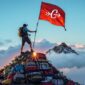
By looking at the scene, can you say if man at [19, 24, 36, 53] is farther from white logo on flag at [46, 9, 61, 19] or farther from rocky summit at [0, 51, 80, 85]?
white logo on flag at [46, 9, 61, 19]

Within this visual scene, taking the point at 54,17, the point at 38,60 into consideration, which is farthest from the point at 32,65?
the point at 54,17

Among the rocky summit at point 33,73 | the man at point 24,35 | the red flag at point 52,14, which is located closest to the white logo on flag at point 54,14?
→ the red flag at point 52,14

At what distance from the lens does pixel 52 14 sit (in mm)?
68125

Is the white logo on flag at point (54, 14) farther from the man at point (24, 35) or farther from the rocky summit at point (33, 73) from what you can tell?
the rocky summit at point (33, 73)

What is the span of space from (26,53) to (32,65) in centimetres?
329

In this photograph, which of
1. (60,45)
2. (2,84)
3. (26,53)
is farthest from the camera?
(60,45)

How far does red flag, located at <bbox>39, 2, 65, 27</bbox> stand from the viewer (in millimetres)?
67750

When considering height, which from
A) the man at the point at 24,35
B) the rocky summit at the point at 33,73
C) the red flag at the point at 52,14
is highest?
the red flag at the point at 52,14

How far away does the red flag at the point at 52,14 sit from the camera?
67750mm

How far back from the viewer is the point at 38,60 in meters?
67.8

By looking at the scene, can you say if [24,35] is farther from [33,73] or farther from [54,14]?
[33,73]

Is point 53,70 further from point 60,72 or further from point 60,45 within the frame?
point 60,45

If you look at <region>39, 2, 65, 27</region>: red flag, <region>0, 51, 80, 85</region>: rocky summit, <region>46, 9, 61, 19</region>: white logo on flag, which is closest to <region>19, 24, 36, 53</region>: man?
<region>0, 51, 80, 85</region>: rocky summit

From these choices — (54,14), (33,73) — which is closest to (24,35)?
(54,14)
